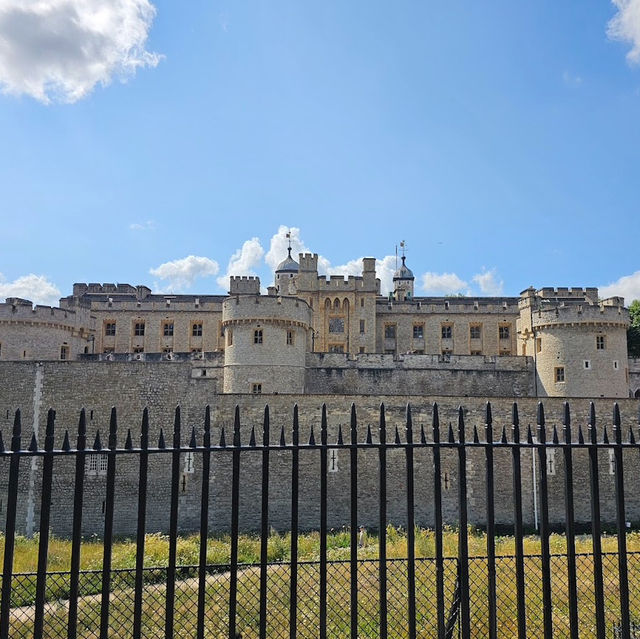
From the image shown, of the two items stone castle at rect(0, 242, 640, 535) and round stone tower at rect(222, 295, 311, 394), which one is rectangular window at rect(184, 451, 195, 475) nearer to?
stone castle at rect(0, 242, 640, 535)

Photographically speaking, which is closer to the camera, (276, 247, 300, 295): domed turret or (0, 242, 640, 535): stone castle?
(0, 242, 640, 535): stone castle

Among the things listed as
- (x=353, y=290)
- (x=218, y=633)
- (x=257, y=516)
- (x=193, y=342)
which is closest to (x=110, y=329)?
(x=193, y=342)

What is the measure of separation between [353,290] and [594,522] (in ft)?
119

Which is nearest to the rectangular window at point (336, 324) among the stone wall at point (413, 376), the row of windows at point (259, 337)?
the stone wall at point (413, 376)

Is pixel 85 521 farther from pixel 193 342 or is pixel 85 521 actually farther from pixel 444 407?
pixel 193 342

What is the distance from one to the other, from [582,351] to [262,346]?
51.1 feet

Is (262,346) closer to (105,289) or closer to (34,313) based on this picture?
(34,313)

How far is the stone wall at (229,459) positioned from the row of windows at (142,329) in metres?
18.5

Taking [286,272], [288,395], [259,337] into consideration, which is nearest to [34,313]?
[259,337]

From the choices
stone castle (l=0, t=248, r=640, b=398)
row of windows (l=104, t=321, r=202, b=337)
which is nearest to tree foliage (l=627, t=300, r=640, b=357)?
stone castle (l=0, t=248, r=640, b=398)

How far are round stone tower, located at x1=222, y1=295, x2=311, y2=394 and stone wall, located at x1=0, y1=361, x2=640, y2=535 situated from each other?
9.67 feet

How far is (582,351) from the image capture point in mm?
28453

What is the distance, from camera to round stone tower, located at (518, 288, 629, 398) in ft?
92.6

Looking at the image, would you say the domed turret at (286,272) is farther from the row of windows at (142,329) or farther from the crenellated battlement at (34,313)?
the crenellated battlement at (34,313)
